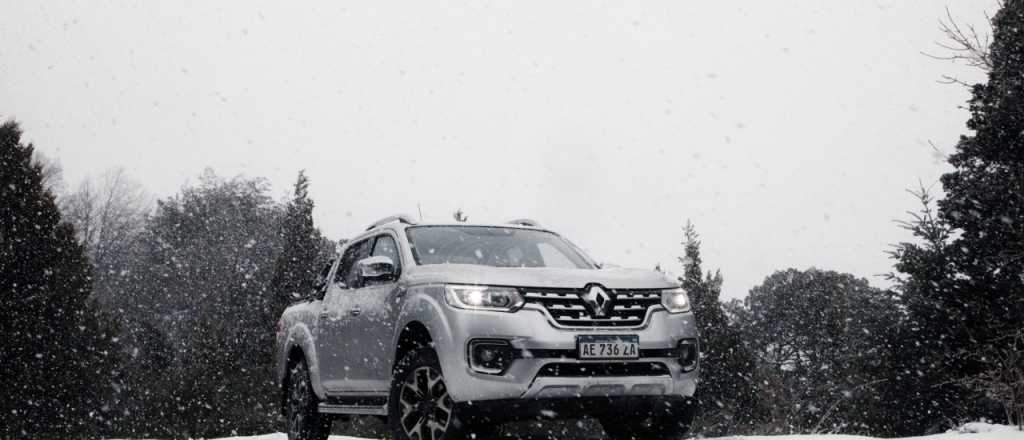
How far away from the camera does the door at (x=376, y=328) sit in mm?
6832

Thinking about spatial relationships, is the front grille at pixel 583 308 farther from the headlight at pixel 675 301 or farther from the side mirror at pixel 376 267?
the side mirror at pixel 376 267

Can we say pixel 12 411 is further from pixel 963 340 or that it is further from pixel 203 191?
pixel 203 191

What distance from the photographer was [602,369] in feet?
19.8

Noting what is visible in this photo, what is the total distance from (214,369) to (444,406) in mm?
32861

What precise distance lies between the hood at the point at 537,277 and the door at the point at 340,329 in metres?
1.19

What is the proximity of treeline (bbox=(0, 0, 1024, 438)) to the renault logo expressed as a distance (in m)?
4.74

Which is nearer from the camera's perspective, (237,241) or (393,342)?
(393,342)

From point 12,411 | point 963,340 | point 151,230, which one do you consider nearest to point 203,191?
point 151,230

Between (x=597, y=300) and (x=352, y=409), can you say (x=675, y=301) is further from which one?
(x=352, y=409)

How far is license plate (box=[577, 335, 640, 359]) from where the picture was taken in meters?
5.95

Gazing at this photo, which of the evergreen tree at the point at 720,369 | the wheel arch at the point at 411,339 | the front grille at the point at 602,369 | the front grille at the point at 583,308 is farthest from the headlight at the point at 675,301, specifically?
the evergreen tree at the point at 720,369

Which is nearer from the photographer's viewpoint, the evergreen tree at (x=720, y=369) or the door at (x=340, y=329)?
the door at (x=340, y=329)

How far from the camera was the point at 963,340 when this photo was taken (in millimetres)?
28016

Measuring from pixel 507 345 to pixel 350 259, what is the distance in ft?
10.5
